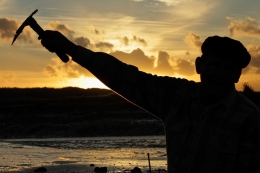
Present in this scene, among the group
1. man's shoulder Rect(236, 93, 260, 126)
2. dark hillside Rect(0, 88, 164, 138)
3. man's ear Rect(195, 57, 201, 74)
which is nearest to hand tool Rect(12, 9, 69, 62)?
man's ear Rect(195, 57, 201, 74)

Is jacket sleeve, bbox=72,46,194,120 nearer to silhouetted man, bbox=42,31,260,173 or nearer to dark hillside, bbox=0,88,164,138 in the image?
silhouetted man, bbox=42,31,260,173

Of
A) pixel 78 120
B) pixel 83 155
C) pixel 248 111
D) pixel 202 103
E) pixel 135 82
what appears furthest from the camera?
pixel 78 120

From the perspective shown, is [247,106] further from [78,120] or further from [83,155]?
[78,120]

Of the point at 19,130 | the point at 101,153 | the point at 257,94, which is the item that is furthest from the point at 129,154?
the point at 257,94

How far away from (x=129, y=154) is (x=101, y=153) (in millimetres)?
1041

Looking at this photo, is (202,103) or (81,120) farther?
(81,120)

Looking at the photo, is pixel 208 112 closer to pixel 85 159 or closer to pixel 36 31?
pixel 36 31

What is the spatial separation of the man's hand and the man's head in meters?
0.73

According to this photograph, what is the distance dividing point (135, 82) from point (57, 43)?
488 millimetres

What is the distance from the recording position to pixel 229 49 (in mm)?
2914

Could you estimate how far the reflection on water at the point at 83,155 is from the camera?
13.8m

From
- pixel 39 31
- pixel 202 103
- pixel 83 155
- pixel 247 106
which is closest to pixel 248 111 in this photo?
pixel 247 106

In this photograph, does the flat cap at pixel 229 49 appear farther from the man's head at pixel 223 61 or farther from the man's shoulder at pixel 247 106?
the man's shoulder at pixel 247 106

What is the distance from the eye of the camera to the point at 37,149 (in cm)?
1886
